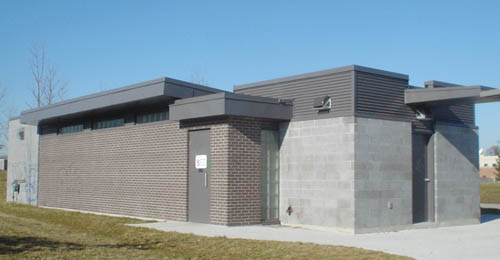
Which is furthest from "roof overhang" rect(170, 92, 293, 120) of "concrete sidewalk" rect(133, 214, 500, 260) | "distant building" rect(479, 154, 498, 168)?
"distant building" rect(479, 154, 498, 168)

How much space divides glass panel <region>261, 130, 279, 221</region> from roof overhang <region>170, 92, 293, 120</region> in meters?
0.72

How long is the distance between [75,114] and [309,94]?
9.65 meters

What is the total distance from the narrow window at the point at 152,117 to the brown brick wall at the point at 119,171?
0.90 ft

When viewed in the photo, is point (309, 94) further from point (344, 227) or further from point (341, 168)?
point (344, 227)

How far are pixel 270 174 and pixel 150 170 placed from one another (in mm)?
4067

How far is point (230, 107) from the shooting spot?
13977mm

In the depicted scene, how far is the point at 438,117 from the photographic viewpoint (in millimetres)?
15727

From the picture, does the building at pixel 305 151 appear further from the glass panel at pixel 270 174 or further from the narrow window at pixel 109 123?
the narrow window at pixel 109 123

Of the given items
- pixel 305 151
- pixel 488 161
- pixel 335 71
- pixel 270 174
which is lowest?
pixel 270 174

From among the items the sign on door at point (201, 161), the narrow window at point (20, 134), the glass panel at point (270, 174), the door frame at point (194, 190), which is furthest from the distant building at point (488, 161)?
the sign on door at point (201, 161)

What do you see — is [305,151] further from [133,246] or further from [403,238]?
[133,246]

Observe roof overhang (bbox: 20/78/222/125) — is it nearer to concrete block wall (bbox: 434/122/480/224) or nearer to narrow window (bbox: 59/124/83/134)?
narrow window (bbox: 59/124/83/134)

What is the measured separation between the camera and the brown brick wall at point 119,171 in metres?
15.9

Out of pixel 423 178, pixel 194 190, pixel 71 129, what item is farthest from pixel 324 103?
pixel 71 129
